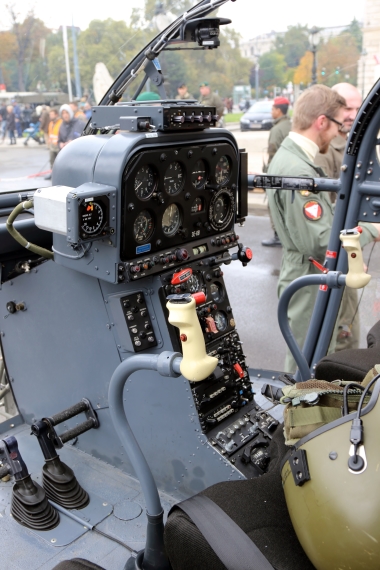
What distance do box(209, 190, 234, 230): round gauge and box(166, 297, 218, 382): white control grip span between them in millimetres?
1143

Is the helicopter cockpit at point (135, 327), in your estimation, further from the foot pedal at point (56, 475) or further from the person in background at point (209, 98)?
the person in background at point (209, 98)

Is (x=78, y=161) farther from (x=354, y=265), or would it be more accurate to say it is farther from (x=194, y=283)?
(x=354, y=265)

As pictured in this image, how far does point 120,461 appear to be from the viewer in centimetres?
287

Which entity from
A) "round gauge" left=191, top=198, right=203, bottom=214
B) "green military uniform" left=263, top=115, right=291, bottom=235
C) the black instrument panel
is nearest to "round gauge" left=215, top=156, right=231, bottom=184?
the black instrument panel

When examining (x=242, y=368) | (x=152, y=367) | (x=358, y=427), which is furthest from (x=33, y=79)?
(x=358, y=427)

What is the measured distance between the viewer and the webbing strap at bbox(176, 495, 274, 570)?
151cm

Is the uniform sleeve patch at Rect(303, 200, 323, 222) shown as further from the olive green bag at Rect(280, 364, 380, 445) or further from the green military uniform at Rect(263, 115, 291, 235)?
the green military uniform at Rect(263, 115, 291, 235)

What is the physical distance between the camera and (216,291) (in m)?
2.88

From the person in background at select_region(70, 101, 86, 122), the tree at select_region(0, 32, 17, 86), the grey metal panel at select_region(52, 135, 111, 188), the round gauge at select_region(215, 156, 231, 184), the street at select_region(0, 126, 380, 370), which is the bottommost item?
the street at select_region(0, 126, 380, 370)

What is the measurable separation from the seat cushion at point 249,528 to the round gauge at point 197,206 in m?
1.27

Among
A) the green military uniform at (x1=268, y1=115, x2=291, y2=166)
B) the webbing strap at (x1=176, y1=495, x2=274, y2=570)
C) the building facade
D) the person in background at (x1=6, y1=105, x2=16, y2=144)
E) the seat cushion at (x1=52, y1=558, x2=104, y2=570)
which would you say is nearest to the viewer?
the webbing strap at (x1=176, y1=495, x2=274, y2=570)

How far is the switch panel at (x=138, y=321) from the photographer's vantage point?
2488 mm

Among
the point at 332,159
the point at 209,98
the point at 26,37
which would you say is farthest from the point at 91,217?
the point at 209,98

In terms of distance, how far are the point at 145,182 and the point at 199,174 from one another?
0.37m
